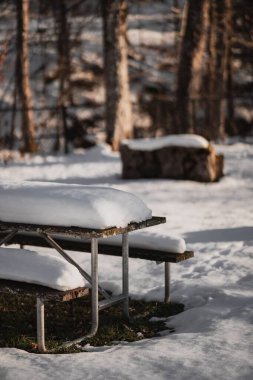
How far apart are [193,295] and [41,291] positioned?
1850 millimetres

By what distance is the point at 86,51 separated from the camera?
94.8ft

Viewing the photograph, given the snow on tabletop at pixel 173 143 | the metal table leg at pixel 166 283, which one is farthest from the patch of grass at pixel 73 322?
the snow on tabletop at pixel 173 143

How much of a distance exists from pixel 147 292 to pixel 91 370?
2.20 meters

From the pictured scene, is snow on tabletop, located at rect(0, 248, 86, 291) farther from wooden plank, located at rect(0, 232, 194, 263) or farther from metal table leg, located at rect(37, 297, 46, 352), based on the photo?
wooden plank, located at rect(0, 232, 194, 263)

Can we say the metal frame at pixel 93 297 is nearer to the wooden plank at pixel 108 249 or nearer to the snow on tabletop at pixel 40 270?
the snow on tabletop at pixel 40 270

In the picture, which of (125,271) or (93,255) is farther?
(125,271)

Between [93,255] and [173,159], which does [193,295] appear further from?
[173,159]

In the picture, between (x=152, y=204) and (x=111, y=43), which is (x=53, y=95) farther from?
(x=152, y=204)

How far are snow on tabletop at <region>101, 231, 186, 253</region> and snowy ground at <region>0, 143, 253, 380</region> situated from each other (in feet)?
1.71

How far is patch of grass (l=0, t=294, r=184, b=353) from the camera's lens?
488 cm

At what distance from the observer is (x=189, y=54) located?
52.8 ft

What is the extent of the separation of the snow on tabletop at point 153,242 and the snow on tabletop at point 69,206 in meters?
0.55

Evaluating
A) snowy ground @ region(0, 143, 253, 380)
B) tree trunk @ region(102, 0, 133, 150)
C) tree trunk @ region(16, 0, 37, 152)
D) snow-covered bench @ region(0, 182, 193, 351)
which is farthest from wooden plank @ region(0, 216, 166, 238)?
tree trunk @ region(16, 0, 37, 152)

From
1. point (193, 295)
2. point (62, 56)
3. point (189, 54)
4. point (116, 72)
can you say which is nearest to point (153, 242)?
point (193, 295)
